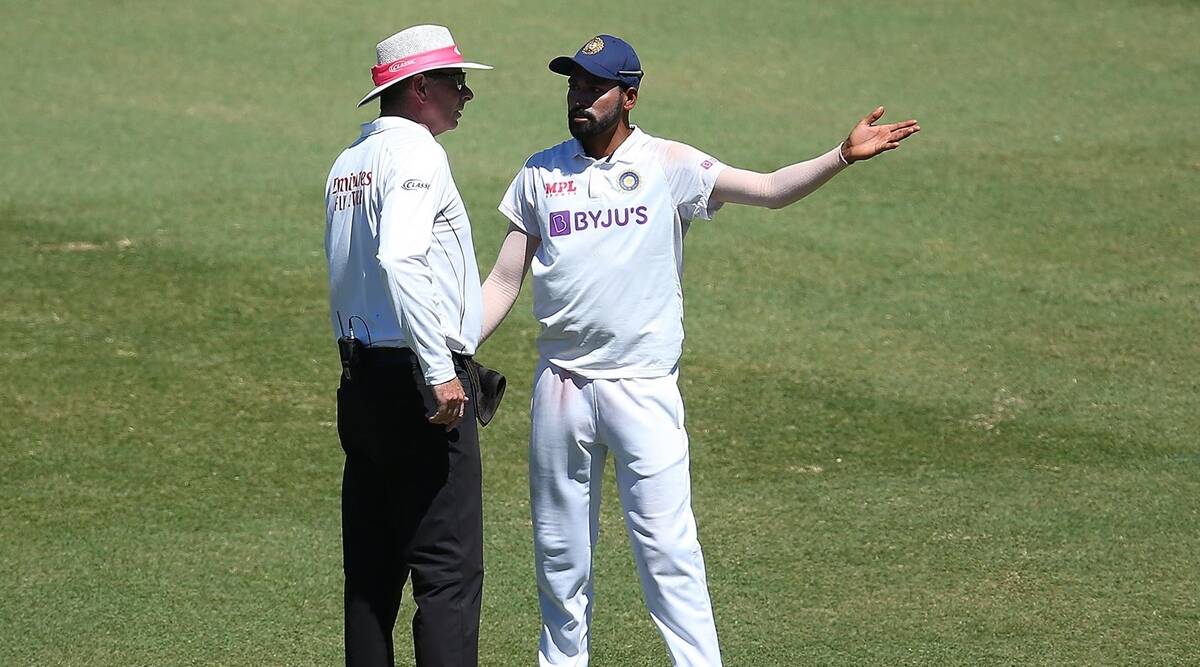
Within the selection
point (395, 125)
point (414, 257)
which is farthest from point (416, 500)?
point (395, 125)

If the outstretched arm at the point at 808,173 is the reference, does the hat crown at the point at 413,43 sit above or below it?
above

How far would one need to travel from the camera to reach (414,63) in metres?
4.45

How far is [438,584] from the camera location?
4.51 meters

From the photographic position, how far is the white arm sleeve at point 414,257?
4.21 meters

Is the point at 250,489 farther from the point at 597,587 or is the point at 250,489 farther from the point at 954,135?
the point at 954,135

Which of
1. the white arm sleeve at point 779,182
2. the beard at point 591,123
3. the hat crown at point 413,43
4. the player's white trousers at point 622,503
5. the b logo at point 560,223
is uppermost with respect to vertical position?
the hat crown at point 413,43

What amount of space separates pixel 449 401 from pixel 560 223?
666mm

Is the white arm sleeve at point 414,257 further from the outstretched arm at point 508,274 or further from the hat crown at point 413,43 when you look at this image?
the outstretched arm at point 508,274

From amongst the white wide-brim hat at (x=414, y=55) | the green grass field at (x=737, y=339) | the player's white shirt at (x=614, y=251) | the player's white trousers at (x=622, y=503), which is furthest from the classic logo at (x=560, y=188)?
the green grass field at (x=737, y=339)

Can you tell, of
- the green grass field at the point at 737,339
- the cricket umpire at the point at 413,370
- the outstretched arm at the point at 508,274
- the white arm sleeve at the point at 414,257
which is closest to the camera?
the white arm sleeve at the point at 414,257

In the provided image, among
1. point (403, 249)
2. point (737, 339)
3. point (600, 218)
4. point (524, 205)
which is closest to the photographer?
point (403, 249)

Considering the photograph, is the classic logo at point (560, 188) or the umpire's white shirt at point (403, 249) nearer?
the umpire's white shirt at point (403, 249)

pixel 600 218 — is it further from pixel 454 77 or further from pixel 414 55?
pixel 414 55

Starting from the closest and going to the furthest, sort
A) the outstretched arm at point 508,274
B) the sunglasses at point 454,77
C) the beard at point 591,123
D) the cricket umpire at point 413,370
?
1. the cricket umpire at point 413,370
2. the sunglasses at point 454,77
3. the beard at point 591,123
4. the outstretched arm at point 508,274
